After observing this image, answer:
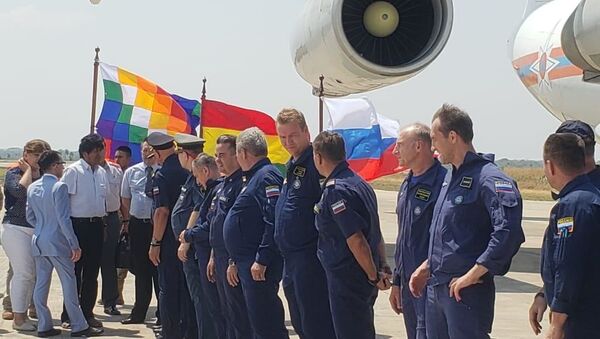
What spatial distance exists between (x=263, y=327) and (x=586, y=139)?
8.55 ft

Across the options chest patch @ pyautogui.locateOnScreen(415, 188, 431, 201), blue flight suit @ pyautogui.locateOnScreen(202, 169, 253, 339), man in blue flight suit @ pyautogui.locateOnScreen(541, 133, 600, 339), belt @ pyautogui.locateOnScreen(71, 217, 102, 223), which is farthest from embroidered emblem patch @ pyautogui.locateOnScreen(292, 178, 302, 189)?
belt @ pyautogui.locateOnScreen(71, 217, 102, 223)

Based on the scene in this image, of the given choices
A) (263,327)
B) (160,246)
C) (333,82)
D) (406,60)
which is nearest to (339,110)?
(333,82)

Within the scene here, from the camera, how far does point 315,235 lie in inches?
217

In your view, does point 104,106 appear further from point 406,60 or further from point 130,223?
point 406,60

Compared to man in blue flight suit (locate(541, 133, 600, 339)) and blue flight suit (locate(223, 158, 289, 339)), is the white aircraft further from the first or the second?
man in blue flight suit (locate(541, 133, 600, 339))

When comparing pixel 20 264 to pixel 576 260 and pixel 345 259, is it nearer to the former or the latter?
pixel 345 259

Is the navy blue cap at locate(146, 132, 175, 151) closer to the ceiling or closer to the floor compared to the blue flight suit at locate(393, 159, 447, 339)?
closer to the ceiling

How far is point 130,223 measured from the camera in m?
8.56

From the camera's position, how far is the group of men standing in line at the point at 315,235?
13.2 ft

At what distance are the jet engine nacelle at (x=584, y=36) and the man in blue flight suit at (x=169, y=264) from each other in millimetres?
3446

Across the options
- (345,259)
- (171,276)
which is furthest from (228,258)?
(171,276)

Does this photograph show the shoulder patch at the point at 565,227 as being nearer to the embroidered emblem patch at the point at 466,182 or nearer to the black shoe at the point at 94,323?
the embroidered emblem patch at the point at 466,182

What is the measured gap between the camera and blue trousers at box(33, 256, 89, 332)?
7609 mm

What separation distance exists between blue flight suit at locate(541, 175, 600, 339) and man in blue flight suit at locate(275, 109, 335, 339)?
1.85m
